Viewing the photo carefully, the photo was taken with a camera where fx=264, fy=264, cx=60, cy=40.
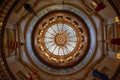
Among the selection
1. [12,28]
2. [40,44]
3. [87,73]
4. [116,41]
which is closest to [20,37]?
[12,28]

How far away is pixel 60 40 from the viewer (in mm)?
27188

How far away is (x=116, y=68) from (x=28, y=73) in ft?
24.6

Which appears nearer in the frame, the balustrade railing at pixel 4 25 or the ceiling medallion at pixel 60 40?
the balustrade railing at pixel 4 25

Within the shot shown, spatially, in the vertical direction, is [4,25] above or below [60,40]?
above

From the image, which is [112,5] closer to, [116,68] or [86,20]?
[116,68]

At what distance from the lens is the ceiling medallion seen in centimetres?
2456

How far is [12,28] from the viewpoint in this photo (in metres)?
19.6

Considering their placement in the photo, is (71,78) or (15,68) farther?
(71,78)

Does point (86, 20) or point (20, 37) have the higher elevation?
point (86, 20)

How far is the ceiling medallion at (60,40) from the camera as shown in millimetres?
24562

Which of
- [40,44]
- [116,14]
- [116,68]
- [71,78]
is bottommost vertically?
[71,78]

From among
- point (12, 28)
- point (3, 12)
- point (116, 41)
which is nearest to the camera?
point (3, 12)

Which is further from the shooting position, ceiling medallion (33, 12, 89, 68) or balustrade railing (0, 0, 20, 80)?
ceiling medallion (33, 12, 89, 68)

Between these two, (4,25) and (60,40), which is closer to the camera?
(4,25)
